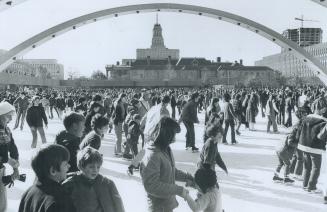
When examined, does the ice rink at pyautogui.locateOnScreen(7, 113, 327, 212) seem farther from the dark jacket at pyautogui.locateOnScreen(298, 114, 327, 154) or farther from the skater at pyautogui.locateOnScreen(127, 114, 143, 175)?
the dark jacket at pyautogui.locateOnScreen(298, 114, 327, 154)

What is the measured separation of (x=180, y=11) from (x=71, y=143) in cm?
744

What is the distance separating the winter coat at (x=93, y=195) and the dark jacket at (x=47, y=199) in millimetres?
309

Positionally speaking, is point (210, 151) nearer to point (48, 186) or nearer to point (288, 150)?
point (48, 186)

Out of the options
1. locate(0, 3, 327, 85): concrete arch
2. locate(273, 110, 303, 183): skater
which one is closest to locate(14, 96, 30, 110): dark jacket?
locate(0, 3, 327, 85): concrete arch

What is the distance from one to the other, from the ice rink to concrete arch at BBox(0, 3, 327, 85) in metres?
1.70

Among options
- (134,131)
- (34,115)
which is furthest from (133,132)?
(34,115)

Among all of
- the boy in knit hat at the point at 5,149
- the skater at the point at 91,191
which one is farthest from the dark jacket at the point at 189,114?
the skater at the point at 91,191

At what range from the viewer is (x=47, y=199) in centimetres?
239

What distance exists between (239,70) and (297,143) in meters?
111

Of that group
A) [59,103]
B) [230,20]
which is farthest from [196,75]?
[230,20]

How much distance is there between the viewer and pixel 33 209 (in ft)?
7.93

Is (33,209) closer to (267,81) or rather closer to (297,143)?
(297,143)

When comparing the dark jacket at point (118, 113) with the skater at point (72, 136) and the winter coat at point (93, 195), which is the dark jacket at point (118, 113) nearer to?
the skater at point (72, 136)

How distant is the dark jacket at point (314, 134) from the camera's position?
661 centimetres
